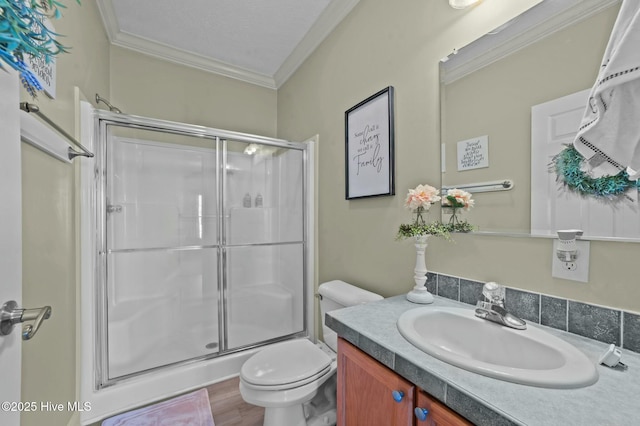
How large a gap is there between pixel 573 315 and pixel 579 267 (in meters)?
0.15

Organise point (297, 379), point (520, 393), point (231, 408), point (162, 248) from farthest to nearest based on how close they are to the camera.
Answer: point (162, 248) < point (231, 408) < point (297, 379) < point (520, 393)

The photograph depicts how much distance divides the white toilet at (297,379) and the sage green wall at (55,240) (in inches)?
31.4

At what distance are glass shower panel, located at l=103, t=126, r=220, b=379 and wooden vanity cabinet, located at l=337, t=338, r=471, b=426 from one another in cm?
149

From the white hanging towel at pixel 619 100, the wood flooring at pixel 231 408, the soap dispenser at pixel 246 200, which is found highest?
Answer: the white hanging towel at pixel 619 100

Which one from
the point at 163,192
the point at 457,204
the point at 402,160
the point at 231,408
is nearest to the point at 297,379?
the point at 231,408

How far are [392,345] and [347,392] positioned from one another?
13.2 inches

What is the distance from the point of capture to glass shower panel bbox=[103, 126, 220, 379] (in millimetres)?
1859

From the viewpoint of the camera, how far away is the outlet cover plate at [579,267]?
81 cm

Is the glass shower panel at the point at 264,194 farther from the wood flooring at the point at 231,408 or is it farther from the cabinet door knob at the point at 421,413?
the cabinet door knob at the point at 421,413

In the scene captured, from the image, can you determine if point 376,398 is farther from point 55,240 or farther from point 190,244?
point 190,244

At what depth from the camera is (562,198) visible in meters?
0.87

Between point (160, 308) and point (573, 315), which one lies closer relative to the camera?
point (573, 315)

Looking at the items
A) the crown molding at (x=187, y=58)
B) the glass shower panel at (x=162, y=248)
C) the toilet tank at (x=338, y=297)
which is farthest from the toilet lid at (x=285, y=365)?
the crown molding at (x=187, y=58)

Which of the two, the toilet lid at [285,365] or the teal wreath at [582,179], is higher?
the teal wreath at [582,179]
